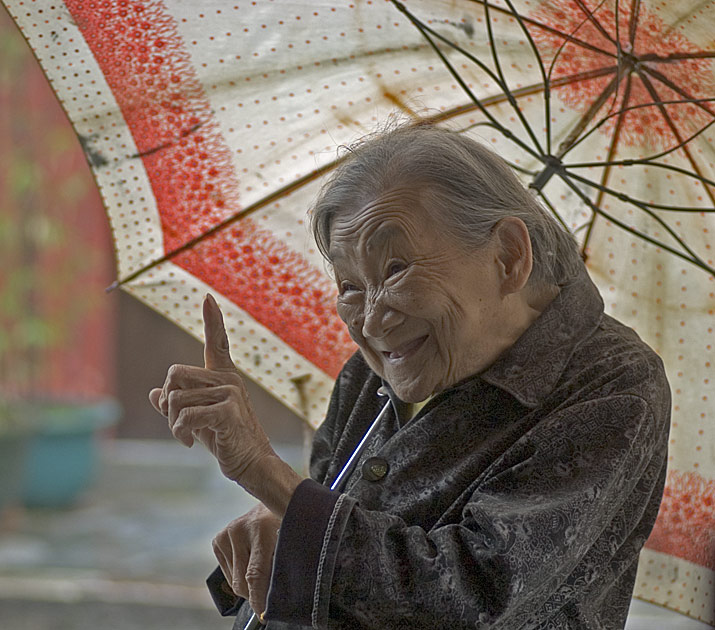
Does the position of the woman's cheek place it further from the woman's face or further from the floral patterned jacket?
the floral patterned jacket

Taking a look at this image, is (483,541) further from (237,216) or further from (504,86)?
(237,216)

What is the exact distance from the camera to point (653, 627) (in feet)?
12.6

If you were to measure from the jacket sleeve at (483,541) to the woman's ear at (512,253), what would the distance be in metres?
0.19

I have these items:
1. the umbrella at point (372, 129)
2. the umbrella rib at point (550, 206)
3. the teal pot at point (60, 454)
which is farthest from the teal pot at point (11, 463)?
the umbrella rib at point (550, 206)

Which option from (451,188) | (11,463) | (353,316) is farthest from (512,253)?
(11,463)

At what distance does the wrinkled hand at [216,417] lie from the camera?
1139 mm

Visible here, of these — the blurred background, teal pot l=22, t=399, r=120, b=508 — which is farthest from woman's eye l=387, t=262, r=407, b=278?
teal pot l=22, t=399, r=120, b=508

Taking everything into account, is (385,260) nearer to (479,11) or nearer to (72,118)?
(479,11)

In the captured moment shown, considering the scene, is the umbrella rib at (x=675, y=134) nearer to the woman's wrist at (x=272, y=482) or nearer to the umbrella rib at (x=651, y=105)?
the umbrella rib at (x=651, y=105)

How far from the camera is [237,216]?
176 centimetres

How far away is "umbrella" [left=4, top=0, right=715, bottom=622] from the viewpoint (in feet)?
4.94

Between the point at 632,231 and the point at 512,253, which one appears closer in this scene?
the point at 512,253

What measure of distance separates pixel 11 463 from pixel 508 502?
471cm

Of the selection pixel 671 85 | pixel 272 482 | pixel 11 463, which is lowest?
pixel 11 463
